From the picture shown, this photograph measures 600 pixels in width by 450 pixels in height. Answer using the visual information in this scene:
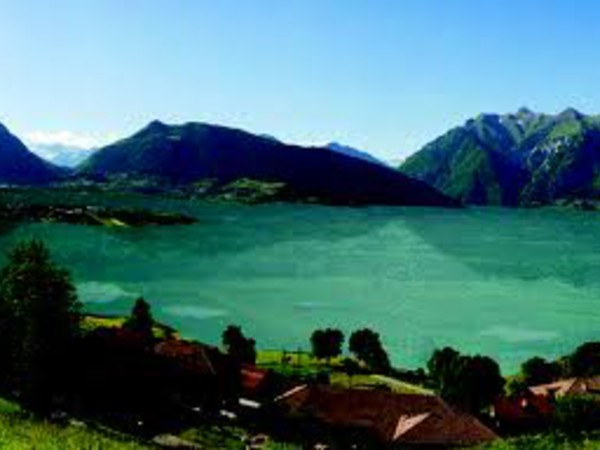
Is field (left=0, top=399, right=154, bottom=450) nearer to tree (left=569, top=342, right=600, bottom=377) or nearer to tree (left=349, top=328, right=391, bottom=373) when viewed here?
tree (left=349, top=328, right=391, bottom=373)

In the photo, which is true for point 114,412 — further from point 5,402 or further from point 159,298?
point 159,298

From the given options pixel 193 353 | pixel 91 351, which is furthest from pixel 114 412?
pixel 193 353

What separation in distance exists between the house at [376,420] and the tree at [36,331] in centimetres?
2013

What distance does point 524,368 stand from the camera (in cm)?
11806

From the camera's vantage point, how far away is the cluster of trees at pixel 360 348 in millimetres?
119062

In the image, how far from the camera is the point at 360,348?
124m

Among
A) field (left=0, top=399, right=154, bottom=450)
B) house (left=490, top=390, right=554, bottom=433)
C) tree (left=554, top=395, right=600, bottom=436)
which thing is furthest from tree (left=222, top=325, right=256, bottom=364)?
field (left=0, top=399, right=154, bottom=450)

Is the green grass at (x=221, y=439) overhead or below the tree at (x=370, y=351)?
below

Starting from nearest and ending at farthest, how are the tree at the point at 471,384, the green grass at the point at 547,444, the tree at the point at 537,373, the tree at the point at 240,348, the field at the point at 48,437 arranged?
the field at the point at 48,437 → the green grass at the point at 547,444 → the tree at the point at 471,384 → the tree at the point at 240,348 → the tree at the point at 537,373

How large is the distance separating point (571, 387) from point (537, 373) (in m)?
11.8

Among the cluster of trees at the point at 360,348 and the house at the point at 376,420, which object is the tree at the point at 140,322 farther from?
the house at the point at 376,420

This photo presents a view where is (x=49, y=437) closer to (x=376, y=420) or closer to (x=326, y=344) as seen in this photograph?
(x=376, y=420)

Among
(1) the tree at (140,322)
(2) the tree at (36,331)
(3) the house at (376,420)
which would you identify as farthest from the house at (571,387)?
(2) the tree at (36,331)

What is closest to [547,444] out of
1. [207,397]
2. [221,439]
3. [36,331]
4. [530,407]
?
[221,439]
